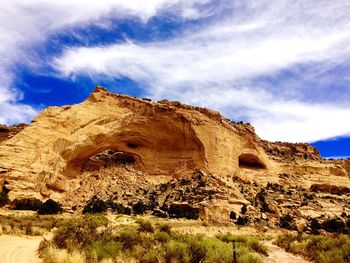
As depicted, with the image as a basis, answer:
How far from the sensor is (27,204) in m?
32.2

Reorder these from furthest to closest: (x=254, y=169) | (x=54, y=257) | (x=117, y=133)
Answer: (x=254, y=169) < (x=117, y=133) < (x=54, y=257)

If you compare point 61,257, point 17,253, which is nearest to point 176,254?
A: point 61,257

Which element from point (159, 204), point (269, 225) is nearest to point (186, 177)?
point (159, 204)

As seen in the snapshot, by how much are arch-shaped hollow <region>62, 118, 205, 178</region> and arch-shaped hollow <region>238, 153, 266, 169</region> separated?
9843 millimetres

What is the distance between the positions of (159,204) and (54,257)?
28.9m

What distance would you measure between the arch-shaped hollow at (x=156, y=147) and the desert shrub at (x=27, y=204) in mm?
10263

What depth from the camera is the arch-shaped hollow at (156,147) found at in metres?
44.4

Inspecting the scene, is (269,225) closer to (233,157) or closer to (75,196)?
(233,157)

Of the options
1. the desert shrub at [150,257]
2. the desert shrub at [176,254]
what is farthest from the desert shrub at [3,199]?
the desert shrub at [150,257]

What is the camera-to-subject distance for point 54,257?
10297mm

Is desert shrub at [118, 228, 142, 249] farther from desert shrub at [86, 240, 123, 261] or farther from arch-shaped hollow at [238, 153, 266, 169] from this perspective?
arch-shaped hollow at [238, 153, 266, 169]

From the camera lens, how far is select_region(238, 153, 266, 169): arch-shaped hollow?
53062mm

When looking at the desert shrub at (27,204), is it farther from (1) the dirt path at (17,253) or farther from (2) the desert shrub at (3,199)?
(1) the dirt path at (17,253)

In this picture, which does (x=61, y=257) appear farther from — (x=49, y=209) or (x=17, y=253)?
(x=49, y=209)
